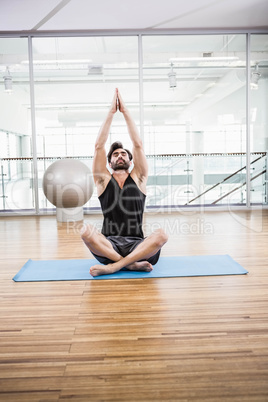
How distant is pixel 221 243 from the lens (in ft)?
10.6

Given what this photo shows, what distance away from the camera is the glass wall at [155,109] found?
5184 mm

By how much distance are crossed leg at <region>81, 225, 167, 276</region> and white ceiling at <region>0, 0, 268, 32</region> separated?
2900mm

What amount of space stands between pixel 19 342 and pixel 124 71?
187 inches

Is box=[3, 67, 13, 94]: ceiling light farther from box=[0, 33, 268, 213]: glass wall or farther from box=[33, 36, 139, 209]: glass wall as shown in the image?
box=[33, 36, 139, 209]: glass wall

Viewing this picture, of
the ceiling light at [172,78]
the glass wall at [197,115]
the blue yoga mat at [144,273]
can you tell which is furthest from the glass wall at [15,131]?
the blue yoga mat at [144,273]

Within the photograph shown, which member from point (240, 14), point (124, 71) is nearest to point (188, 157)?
point (124, 71)

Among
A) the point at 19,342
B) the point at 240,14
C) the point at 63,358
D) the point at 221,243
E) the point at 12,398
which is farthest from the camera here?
the point at 240,14

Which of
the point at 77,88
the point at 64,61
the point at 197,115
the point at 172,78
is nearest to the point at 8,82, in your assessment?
the point at 64,61

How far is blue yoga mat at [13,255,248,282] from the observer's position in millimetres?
2352

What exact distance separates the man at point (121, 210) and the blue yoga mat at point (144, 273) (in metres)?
0.07

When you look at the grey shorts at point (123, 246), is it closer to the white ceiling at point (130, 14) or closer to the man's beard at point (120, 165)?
the man's beard at point (120, 165)

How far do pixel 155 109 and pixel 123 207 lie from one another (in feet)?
11.6

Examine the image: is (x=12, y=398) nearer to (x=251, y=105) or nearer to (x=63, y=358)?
(x=63, y=358)

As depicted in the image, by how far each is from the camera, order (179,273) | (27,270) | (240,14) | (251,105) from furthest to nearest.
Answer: (251,105)
(240,14)
(27,270)
(179,273)
